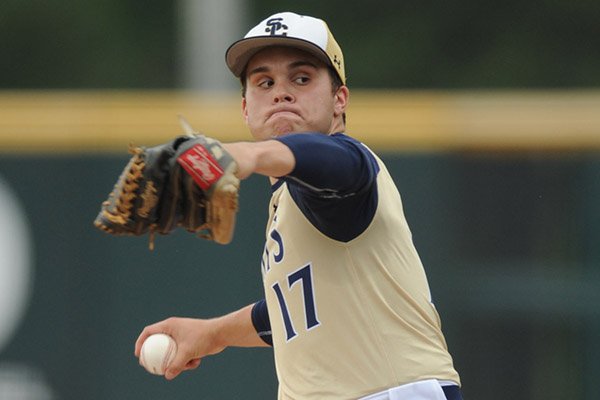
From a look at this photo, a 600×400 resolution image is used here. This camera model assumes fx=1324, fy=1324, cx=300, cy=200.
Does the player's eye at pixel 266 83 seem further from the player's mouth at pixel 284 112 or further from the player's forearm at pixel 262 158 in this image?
the player's forearm at pixel 262 158

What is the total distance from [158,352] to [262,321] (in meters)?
0.36

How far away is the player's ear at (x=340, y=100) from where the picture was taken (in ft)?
12.7

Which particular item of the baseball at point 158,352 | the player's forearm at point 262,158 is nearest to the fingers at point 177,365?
the baseball at point 158,352

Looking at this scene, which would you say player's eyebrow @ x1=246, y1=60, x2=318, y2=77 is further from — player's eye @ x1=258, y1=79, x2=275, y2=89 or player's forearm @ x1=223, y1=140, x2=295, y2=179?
player's forearm @ x1=223, y1=140, x2=295, y2=179

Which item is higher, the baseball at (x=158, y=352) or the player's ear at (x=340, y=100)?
the player's ear at (x=340, y=100)

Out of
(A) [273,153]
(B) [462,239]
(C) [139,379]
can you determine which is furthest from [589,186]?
(A) [273,153]

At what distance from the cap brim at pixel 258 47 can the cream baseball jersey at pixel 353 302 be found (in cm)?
36

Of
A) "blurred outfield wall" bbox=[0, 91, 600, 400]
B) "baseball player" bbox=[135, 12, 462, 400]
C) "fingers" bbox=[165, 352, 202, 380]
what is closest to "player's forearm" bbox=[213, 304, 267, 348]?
"fingers" bbox=[165, 352, 202, 380]

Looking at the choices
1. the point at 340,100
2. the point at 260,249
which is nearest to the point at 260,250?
the point at 260,249

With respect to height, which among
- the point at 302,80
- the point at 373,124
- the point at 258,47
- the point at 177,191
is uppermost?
the point at 373,124

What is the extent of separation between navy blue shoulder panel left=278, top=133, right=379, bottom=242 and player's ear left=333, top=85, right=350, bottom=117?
34 centimetres

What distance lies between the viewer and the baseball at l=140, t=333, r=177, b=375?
13.9 feet

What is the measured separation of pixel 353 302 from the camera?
12.0 ft

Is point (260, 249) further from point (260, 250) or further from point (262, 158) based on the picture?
point (262, 158)
